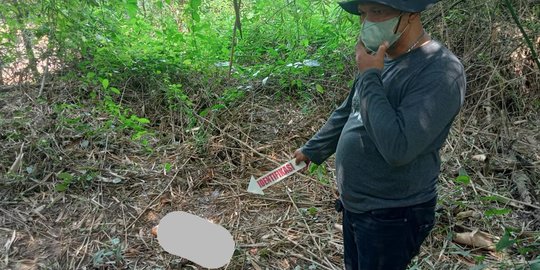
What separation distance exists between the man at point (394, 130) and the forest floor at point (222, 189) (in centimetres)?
70

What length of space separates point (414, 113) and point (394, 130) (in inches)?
2.9

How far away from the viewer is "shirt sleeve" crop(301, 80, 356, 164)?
5.99ft

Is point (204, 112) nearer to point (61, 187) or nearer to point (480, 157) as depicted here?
point (61, 187)

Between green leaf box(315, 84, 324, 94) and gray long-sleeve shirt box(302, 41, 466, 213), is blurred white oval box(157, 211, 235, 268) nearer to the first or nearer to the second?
gray long-sleeve shirt box(302, 41, 466, 213)

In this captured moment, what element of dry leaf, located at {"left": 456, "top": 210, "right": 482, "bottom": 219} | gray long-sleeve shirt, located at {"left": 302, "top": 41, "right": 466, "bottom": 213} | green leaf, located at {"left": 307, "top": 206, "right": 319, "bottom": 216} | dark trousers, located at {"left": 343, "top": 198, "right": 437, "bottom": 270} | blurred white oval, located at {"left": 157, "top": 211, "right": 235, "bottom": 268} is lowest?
green leaf, located at {"left": 307, "top": 206, "right": 319, "bottom": 216}

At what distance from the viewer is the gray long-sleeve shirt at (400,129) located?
1.25m

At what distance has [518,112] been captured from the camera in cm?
383

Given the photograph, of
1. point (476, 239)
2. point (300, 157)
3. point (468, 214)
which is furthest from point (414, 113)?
point (468, 214)

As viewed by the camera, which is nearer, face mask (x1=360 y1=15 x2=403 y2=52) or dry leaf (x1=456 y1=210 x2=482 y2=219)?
face mask (x1=360 y1=15 x2=403 y2=52)

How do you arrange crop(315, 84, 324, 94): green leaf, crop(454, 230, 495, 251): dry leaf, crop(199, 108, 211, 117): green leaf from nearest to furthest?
crop(454, 230, 495, 251): dry leaf
crop(199, 108, 211, 117): green leaf
crop(315, 84, 324, 94): green leaf

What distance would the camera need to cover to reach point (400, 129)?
4.09ft

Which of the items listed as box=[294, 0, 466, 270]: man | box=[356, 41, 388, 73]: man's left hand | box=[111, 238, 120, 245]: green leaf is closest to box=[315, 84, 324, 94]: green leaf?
box=[111, 238, 120, 245]: green leaf

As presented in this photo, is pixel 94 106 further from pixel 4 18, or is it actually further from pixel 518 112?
pixel 518 112

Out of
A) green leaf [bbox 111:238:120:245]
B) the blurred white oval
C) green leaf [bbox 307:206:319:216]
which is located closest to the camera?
the blurred white oval
